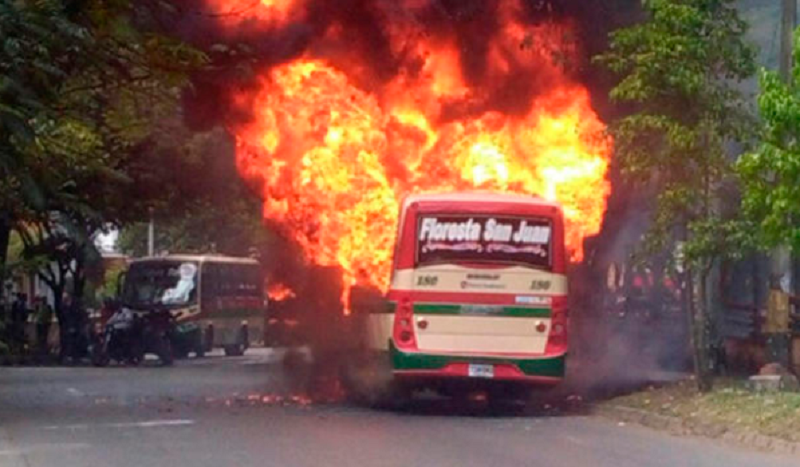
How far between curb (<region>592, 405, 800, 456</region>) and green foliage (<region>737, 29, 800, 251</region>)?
7.71 ft

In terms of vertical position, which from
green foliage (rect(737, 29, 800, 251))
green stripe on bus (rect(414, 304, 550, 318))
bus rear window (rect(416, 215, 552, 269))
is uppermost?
green foliage (rect(737, 29, 800, 251))

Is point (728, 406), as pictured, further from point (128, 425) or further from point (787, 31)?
point (128, 425)

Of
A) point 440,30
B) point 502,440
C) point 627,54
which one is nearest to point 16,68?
point 502,440

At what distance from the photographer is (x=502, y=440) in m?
18.1

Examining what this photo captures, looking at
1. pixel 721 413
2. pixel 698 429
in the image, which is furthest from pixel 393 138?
pixel 698 429

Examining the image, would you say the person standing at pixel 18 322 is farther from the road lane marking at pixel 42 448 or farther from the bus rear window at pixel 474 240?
the road lane marking at pixel 42 448

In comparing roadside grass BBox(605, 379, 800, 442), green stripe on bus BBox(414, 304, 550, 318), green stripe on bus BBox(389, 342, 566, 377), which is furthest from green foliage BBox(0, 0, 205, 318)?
roadside grass BBox(605, 379, 800, 442)

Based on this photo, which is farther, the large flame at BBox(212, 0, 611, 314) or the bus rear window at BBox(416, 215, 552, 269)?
the large flame at BBox(212, 0, 611, 314)

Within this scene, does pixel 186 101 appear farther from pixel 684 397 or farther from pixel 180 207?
pixel 180 207

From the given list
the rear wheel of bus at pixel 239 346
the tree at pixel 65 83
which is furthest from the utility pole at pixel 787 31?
the rear wheel of bus at pixel 239 346

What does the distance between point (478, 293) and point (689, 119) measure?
3.89 meters

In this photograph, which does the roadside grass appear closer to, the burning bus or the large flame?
the burning bus

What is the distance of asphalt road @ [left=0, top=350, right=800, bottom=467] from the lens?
16125 millimetres

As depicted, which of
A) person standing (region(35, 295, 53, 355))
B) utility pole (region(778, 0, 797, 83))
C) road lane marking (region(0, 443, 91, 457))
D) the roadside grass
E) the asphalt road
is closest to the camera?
the asphalt road
